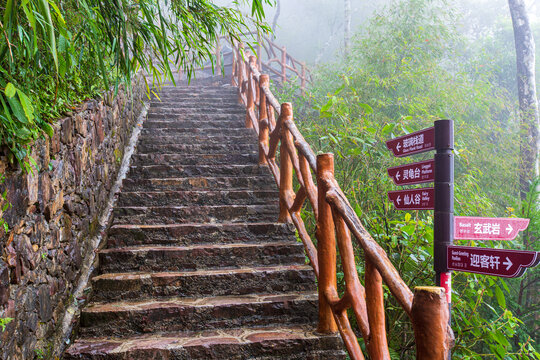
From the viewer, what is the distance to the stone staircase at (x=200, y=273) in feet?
7.68

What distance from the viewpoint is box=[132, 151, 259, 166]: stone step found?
427cm

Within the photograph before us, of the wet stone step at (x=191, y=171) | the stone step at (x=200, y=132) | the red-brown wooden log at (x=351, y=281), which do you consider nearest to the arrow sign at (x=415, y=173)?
the red-brown wooden log at (x=351, y=281)

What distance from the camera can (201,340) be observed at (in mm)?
2338

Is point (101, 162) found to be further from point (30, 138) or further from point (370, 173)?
point (370, 173)

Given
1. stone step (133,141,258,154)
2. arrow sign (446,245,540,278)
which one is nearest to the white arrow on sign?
arrow sign (446,245,540,278)

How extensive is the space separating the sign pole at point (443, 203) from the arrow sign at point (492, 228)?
7 cm

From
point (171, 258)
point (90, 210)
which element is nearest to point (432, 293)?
point (171, 258)

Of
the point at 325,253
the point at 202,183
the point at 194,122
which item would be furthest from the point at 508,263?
the point at 194,122

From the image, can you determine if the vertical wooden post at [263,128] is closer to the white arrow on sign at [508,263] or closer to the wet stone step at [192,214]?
the wet stone step at [192,214]

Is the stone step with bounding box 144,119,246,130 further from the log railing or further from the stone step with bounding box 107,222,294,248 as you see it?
the stone step with bounding box 107,222,294,248

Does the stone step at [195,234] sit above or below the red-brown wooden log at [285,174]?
below

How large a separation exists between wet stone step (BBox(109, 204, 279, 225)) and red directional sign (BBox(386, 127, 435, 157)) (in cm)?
160

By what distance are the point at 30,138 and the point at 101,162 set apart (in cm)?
148

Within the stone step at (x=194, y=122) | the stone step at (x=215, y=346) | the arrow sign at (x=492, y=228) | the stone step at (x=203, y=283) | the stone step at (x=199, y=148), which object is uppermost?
the stone step at (x=194, y=122)
